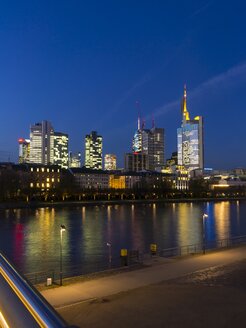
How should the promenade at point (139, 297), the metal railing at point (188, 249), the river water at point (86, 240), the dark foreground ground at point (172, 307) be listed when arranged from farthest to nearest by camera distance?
the river water at point (86, 240)
the metal railing at point (188, 249)
the promenade at point (139, 297)
the dark foreground ground at point (172, 307)

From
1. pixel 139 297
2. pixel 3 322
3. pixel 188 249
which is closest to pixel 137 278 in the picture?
pixel 139 297

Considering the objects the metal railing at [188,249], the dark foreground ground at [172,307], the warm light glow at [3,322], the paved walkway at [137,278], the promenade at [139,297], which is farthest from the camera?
the metal railing at [188,249]

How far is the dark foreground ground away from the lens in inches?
516

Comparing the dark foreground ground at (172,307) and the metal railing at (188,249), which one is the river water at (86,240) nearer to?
the metal railing at (188,249)

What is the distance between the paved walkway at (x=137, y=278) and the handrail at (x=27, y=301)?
43.7 feet

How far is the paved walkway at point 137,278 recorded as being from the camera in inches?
649

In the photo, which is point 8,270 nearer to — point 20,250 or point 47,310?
point 47,310

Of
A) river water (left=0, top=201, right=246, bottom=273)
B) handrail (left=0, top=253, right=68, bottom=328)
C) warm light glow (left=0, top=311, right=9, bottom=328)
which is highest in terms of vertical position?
handrail (left=0, top=253, right=68, bottom=328)

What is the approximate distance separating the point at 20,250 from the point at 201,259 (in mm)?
20029

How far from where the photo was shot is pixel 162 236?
163 feet

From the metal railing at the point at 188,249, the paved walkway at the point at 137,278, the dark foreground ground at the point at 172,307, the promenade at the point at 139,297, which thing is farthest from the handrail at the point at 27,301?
the metal railing at the point at 188,249

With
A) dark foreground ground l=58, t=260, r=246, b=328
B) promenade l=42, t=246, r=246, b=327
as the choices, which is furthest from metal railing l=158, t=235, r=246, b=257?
dark foreground ground l=58, t=260, r=246, b=328

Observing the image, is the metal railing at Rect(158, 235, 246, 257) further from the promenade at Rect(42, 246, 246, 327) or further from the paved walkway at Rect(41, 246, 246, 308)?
the promenade at Rect(42, 246, 246, 327)

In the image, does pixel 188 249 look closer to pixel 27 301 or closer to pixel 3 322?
pixel 3 322
